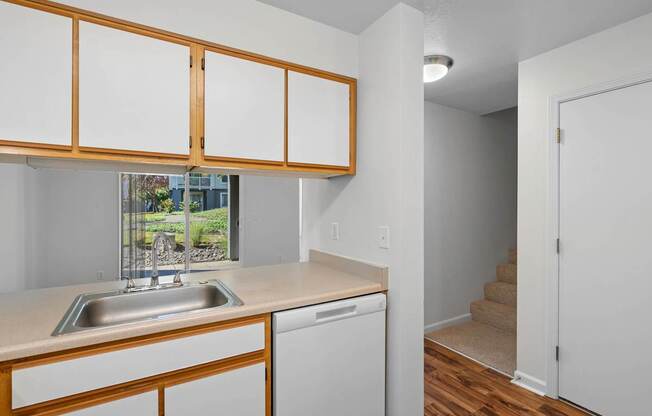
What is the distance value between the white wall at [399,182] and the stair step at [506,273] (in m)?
2.49

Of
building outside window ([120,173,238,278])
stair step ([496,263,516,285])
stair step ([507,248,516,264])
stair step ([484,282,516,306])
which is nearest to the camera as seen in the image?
building outside window ([120,173,238,278])

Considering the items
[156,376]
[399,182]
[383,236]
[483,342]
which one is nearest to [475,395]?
[483,342]

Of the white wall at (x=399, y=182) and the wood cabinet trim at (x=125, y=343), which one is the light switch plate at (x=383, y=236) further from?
the wood cabinet trim at (x=125, y=343)

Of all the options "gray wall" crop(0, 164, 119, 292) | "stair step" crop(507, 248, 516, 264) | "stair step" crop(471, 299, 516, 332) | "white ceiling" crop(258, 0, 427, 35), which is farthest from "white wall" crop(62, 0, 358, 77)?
"stair step" crop(507, 248, 516, 264)

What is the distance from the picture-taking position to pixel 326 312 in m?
1.45

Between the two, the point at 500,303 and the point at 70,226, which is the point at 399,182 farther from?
the point at 70,226

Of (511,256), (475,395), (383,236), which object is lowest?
(475,395)

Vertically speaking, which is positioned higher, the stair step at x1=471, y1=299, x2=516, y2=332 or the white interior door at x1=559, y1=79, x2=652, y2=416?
the white interior door at x1=559, y1=79, x2=652, y2=416

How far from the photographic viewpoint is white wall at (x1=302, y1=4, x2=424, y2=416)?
1.63 meters

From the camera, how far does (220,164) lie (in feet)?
5.06

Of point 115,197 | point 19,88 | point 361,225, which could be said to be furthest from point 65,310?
point 115,197

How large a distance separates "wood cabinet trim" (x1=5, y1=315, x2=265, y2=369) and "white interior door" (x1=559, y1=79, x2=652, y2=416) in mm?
2049

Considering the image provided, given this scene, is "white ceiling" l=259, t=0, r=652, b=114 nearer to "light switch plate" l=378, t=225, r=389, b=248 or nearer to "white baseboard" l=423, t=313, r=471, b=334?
"light switch plate" l=378, t=225, r=389, b=248

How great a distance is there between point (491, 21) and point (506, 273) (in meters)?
→ 2.85
